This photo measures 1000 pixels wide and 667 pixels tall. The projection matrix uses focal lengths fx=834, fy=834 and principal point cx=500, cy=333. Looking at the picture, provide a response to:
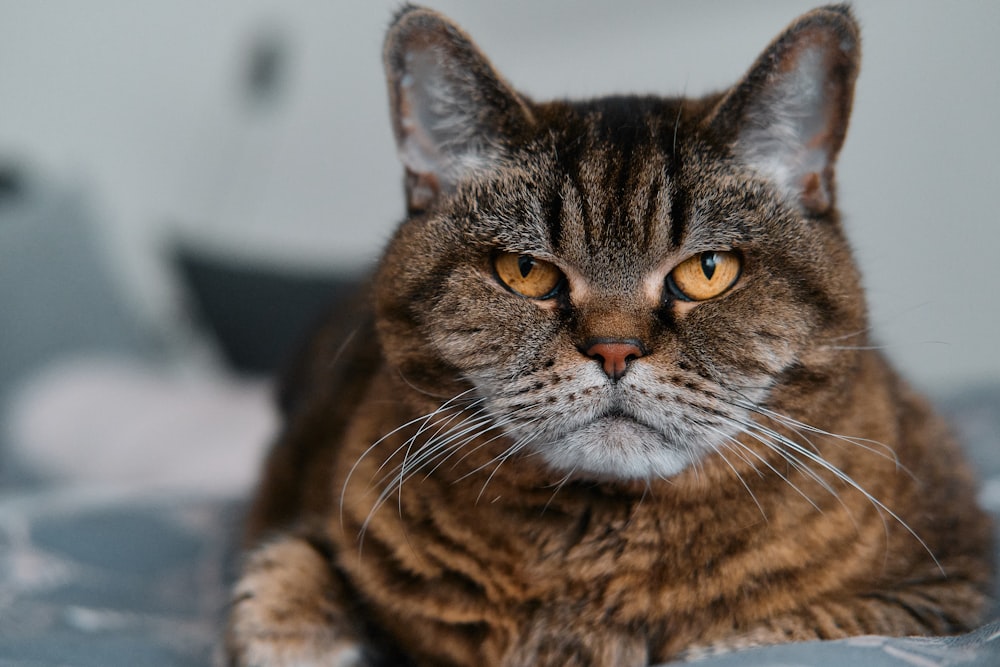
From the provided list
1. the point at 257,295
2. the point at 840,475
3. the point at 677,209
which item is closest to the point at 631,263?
the point at 677,209

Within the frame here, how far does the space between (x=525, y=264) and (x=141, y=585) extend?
0.93 metres

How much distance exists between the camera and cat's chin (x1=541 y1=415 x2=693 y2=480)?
0.83m

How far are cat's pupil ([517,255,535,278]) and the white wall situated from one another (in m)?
1.76

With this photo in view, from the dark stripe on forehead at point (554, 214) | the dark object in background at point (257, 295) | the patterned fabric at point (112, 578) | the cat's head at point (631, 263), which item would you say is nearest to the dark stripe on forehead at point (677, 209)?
the cat's head at point (631, 263)

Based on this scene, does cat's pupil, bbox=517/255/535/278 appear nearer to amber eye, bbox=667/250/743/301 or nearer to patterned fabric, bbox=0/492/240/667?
amber eye, bbox=667/250/743/301

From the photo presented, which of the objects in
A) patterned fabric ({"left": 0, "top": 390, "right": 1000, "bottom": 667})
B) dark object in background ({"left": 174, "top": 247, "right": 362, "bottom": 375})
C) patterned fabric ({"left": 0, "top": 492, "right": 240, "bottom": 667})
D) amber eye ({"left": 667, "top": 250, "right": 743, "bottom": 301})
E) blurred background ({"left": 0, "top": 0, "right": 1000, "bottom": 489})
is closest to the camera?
patterned fabric ({"left": 0, "top": 390, "right": 1000, "bottom": 667})

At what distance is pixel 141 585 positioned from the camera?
1388 mm

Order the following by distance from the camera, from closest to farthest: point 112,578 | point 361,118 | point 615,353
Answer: point 615,353, point 112,578, point 361,118

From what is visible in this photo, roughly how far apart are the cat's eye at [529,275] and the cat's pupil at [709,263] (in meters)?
0.15

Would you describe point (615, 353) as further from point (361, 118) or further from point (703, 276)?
point (361, 118)

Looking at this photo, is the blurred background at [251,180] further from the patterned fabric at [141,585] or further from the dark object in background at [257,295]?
the patterned fabric at [141,585]

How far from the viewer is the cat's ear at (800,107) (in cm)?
89

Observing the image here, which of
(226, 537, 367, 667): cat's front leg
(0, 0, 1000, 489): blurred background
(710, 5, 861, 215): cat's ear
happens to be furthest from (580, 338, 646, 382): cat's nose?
(0, 0, 1000, 489): blurred background

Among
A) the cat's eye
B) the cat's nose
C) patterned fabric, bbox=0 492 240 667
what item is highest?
the cat's eye
